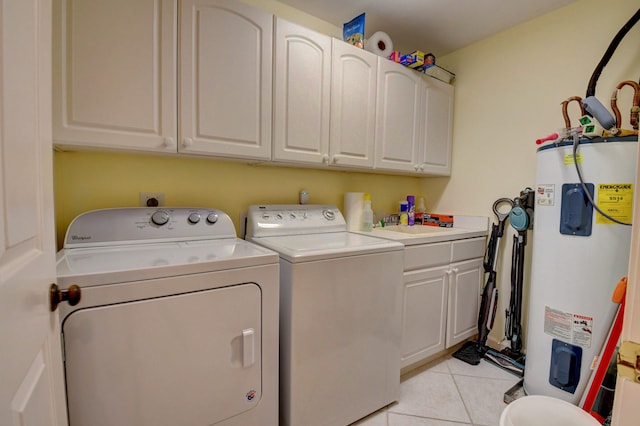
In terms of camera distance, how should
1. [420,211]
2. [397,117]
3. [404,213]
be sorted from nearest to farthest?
[397,117]
[404,213]
[420,211]

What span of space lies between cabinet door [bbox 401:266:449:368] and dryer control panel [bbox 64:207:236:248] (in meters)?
1.19

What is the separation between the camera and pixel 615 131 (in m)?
1.40

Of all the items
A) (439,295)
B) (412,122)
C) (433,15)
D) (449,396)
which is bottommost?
(449,396)

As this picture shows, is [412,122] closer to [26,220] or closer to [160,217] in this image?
[160,217]

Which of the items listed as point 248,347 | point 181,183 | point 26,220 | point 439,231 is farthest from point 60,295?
point 439,231

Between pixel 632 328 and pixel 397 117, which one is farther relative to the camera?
pixel 397 117

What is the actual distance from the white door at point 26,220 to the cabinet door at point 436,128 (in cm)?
225

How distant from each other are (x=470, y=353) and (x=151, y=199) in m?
2.45

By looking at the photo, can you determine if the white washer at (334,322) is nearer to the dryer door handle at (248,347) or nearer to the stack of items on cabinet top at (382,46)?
the dryer door handle at (248,347)

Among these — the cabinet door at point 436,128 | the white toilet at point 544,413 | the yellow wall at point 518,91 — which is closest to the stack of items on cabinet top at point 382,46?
the cabinet door at point 436,128

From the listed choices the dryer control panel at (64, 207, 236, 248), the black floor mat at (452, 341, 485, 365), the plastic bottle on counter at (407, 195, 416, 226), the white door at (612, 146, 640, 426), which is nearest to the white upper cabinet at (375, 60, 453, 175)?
the plastic bottle on counter at (407, 195, 416, 226)

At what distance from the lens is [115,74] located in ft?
3.98

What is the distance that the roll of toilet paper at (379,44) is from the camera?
203 centimetres

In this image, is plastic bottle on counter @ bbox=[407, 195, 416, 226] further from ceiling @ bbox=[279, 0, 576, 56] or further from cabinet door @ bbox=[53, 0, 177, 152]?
cabinet door @ bbox=[53, 0, 177, 152]
